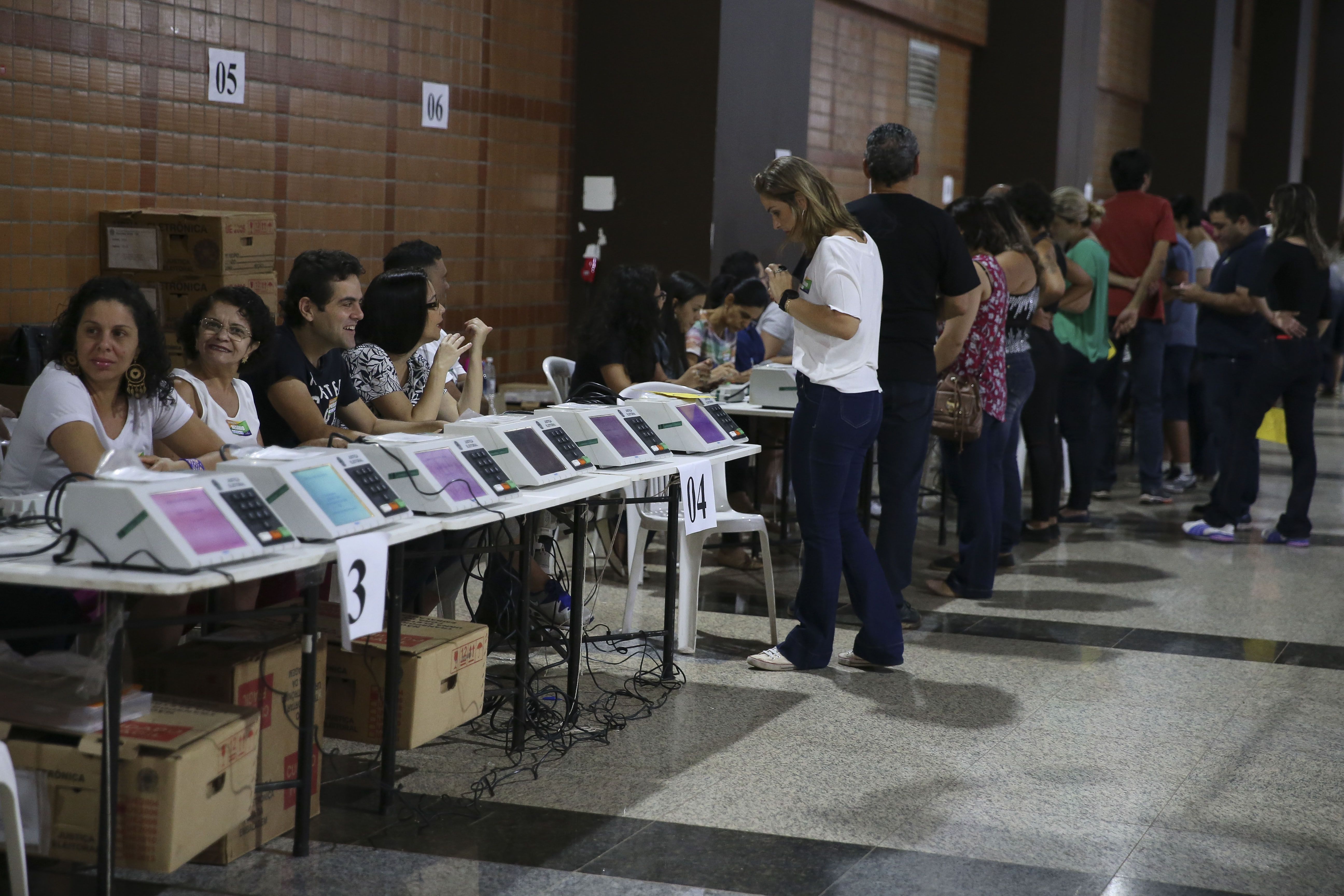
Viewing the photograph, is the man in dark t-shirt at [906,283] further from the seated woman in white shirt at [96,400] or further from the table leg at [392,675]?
the seated woman in white shirt at [96,400]

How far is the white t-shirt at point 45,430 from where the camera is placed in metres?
3.08

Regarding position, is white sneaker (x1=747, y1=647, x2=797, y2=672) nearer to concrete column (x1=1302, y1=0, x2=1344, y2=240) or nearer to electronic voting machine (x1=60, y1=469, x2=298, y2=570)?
electronic voting machine (x1=60, y1=469, x2=298, y2=570)

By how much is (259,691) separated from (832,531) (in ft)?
5.90

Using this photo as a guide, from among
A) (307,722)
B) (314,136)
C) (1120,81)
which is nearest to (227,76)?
(314,136)

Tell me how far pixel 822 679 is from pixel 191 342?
2.05 meters

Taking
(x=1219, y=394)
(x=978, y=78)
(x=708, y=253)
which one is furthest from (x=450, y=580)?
(x=978, y=78)

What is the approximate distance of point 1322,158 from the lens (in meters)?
18.8

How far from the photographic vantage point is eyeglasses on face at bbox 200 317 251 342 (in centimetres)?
369

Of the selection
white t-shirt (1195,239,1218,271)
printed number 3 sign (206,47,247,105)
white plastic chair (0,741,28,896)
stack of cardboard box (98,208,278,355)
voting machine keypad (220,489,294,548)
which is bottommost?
white plastic chair (0,741,28,896)

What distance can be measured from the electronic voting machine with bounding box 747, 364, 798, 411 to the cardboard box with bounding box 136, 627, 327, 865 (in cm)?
282

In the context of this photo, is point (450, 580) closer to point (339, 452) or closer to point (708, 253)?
point (339, 452)

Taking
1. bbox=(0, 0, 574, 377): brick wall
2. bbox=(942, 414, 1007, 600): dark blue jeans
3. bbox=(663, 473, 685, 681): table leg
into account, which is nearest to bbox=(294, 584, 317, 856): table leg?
bbox=(663, 473, 685, 681): table leg

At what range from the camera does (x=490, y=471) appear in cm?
327

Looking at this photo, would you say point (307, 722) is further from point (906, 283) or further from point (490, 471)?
point (906, 283)
